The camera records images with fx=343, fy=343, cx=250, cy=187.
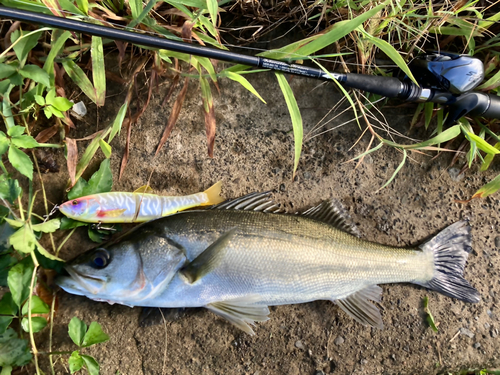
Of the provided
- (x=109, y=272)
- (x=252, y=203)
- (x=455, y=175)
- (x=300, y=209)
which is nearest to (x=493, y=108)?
(x=455, y=175)

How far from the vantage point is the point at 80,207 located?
2.20 m

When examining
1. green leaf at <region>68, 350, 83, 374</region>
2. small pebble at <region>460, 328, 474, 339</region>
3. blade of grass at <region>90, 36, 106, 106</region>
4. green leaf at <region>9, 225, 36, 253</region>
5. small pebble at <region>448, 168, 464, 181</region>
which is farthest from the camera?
small pebble at <region>448, 168, 464, 181</region>

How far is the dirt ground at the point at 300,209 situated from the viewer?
7.95 ft

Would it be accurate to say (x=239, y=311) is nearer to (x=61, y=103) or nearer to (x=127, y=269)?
(x=127, y=269)

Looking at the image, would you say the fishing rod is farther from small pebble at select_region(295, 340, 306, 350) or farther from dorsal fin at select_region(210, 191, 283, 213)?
small pebble at select_region(295, 340, 306, 350)

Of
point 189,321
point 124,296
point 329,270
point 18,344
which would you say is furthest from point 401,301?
point 18,344

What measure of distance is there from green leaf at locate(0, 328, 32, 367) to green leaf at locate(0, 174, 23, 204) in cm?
84

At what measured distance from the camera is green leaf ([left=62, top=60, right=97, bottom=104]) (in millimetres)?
2254

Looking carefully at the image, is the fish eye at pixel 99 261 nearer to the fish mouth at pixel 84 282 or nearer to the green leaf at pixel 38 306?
the fish mouth at pixel 84 282

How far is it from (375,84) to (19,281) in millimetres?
2525

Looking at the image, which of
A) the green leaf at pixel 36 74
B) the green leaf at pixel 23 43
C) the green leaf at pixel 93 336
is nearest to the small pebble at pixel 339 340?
the green leaf at pixel 93 336

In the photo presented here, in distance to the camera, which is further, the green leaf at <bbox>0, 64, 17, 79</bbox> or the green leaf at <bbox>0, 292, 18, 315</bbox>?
the green leaf at <bbox>0, 292, 18, 315</bbox>

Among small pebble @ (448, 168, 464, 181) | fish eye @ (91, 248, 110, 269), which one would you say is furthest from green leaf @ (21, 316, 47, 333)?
small pebble @ (448, 168, 464, 181)

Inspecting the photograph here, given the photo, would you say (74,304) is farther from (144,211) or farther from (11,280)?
(144,211)
